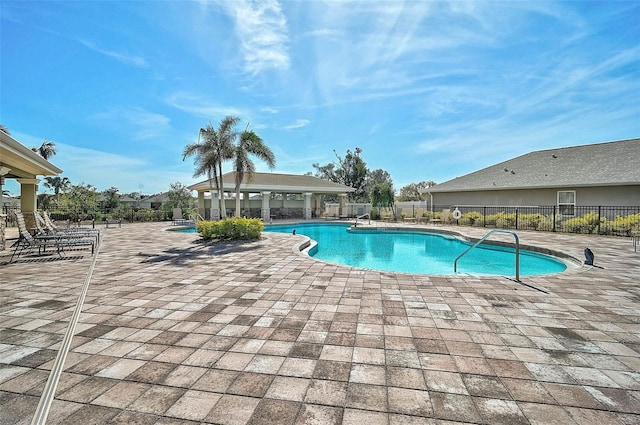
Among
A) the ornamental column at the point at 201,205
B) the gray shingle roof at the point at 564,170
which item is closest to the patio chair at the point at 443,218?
the gray shingle roof at the point at 564,170

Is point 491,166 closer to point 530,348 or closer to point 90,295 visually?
point 530,348

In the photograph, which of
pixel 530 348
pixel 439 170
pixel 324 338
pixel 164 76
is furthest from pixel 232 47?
pixel 439 170

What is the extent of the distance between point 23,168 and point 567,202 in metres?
25.4

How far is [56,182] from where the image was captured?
39.9 m

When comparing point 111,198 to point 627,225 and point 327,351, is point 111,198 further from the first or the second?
point 627,225

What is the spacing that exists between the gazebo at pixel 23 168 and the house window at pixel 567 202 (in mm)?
23112

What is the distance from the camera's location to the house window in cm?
1644

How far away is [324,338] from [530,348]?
2064 millimetres

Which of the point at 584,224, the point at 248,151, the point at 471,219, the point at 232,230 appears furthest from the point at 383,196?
the point at 232,230

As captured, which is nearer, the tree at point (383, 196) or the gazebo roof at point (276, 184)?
the gazebo roof at point (276, 184)

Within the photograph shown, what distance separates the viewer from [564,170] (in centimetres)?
1759

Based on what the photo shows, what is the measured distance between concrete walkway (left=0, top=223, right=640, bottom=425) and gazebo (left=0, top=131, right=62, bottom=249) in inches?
123

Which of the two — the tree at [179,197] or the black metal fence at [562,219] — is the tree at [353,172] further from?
the black metal fence at [562,219]

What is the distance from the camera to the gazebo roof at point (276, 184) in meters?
22.2
